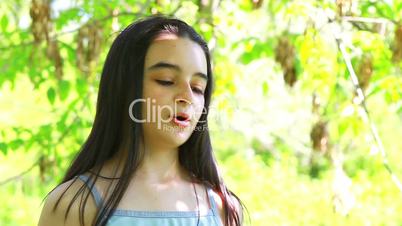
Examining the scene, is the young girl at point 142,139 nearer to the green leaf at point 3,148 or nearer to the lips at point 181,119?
the lips at point 181,119

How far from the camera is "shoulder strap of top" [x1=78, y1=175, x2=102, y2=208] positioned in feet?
4.82

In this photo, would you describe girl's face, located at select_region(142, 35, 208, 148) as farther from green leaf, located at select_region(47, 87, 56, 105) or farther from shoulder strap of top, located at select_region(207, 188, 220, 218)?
green leaf, located at select_region(47, 87, 56, 105)

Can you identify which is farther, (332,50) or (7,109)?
(7,109)

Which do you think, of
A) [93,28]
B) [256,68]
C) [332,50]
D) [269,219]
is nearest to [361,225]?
[269,219]

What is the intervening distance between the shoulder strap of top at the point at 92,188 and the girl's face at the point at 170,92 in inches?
5.9

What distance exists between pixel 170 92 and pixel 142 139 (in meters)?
0.12

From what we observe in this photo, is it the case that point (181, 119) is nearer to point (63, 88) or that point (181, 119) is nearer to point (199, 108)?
point (199, 108)

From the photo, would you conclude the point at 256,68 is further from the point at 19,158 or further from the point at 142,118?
the point at 19,158

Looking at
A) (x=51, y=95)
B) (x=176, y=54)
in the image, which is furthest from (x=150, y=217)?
(x=51, y=95)

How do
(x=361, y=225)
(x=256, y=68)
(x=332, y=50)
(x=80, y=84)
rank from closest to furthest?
(x=332, y=50) < (x=80, y=84) < (x=256, y=68) < (x=361, y=225)

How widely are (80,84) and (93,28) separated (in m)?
0.33

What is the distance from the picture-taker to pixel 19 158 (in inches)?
287

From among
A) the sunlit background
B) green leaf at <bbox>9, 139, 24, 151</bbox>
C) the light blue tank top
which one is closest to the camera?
the light blue tank top

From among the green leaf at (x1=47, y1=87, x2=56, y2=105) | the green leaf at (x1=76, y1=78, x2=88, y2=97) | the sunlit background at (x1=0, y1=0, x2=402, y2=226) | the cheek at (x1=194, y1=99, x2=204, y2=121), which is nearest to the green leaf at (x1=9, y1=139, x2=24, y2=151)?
the sunlit background at (x1=0, y1=0, x2=402, y2=226)
